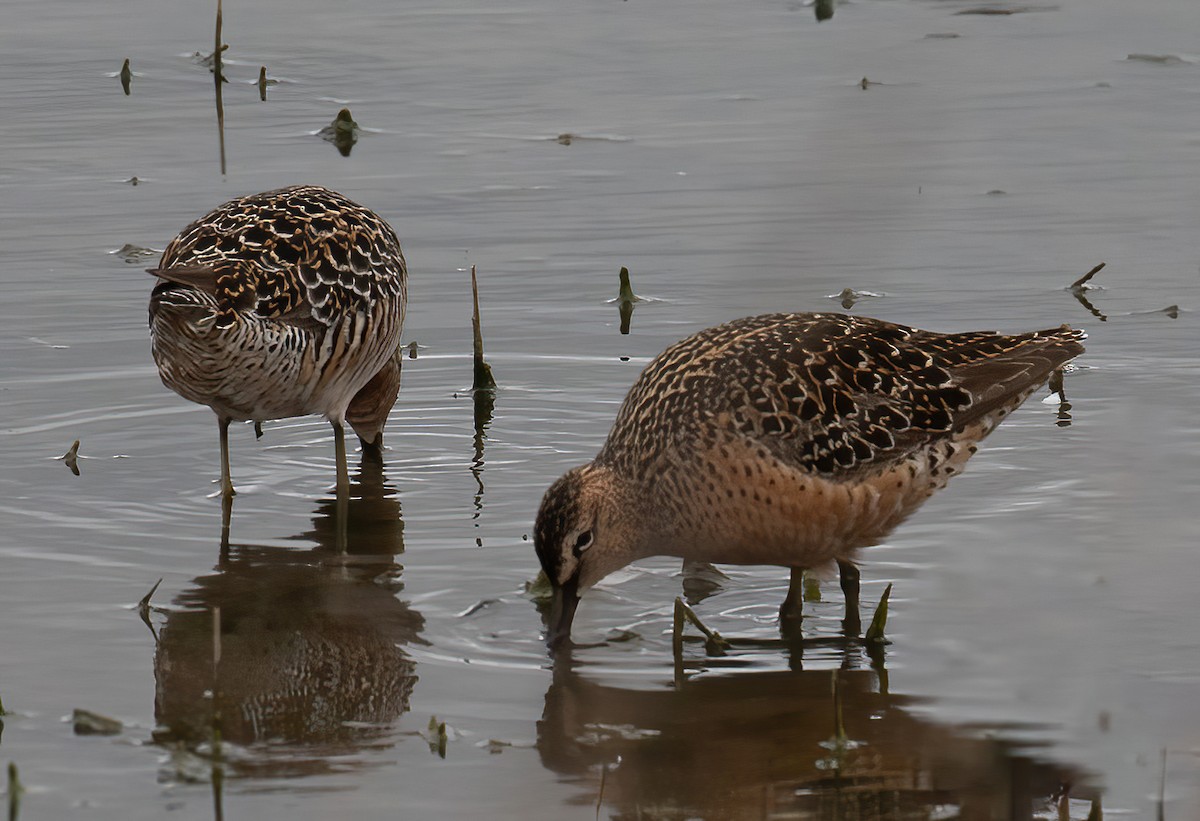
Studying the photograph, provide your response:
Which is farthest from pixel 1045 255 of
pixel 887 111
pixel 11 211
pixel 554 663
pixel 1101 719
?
pixel 887 111

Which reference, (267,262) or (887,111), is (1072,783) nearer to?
(887,111)

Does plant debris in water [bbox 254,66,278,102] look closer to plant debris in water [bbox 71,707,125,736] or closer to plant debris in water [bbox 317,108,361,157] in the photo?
plant debris in water [bbox 317,108,361,157]

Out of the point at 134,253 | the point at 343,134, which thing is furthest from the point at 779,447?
the point at 343,134

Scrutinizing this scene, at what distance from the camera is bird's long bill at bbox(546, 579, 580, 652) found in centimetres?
496

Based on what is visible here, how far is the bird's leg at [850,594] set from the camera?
17.2ft

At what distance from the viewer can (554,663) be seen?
4.88 m

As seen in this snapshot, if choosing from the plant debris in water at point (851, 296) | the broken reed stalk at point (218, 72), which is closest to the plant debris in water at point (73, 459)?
the plant debris in water at point (851, 296)

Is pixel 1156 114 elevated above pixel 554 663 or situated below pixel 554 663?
above

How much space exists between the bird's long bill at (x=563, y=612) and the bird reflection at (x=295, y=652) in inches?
15.6

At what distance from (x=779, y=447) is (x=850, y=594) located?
0.49 metres

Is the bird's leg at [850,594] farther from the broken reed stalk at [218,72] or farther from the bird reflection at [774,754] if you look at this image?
the broken reed stalk at [218,72]

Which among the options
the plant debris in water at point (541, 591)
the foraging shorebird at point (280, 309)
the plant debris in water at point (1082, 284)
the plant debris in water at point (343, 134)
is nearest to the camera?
the plant debris in water at point (541, 591)

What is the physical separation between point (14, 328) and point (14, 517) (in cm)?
187

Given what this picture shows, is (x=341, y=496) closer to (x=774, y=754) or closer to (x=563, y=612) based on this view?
(x=563, y=612)
